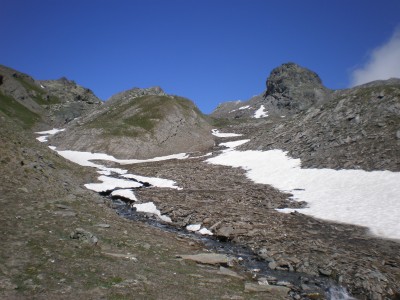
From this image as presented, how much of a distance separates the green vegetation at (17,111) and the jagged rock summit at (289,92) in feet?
296

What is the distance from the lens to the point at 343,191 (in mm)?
29016

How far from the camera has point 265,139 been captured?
60.0m

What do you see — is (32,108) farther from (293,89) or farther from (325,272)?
(325,272)

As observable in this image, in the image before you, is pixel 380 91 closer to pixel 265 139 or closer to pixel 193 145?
pixel 265 139

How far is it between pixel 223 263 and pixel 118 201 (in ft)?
58.8

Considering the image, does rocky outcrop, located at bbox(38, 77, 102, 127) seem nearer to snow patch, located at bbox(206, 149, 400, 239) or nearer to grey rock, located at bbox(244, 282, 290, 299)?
snow patch, located at bbox(206, 149, 400, 239)

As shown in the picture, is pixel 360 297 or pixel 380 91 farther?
pixel 380 91

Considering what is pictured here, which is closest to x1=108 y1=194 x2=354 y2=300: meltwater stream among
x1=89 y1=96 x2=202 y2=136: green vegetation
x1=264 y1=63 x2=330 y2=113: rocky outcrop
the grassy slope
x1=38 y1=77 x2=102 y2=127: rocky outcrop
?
the grassy slope

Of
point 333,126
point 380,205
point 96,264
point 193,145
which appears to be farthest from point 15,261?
point 193,145

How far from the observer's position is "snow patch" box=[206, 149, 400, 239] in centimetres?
2258

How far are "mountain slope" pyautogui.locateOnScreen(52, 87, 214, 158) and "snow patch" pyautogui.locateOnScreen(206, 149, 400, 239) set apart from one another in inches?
1194

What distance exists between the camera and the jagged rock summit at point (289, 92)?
162 meters

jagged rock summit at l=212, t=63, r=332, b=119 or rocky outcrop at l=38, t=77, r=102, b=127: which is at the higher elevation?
jagged rock summit at l=212, t=63, r=332, b=119

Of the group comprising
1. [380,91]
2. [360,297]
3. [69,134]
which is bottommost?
[360,297]
